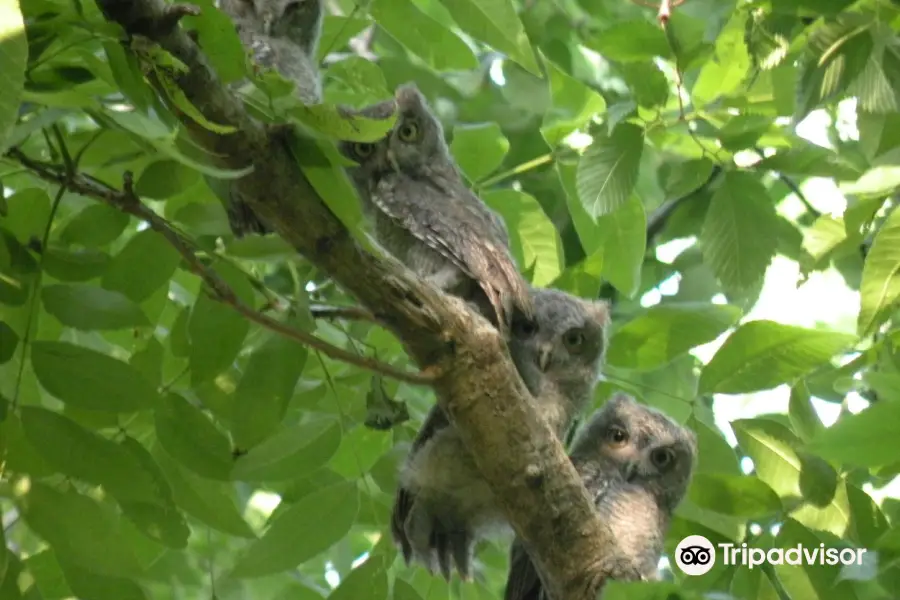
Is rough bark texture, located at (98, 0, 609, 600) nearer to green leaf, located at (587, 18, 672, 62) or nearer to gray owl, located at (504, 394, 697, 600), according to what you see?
gray owl, located at (504, 394, 697, 600)

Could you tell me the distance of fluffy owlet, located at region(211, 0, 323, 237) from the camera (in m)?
1.68

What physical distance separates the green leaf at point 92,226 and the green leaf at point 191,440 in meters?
0.22

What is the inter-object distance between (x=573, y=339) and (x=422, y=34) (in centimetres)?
49

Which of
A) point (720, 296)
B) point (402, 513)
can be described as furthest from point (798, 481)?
point (720, 296)

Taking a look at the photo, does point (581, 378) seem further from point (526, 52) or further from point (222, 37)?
point (222, 37)

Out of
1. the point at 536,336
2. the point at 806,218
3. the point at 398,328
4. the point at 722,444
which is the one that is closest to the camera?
the point at 398,328

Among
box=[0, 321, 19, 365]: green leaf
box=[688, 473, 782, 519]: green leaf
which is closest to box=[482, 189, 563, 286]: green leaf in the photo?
box=[688, 473, 782, 519]: green leaf

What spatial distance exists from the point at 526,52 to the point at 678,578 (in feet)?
2.36

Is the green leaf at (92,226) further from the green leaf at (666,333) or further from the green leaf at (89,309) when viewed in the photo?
the green leaf at (666,333)

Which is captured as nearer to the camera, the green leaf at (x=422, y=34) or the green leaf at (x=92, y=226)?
the green leaf at (x=92, y=226)

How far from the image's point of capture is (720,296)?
82.9 inches

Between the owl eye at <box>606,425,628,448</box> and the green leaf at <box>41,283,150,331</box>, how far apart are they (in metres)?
0.71

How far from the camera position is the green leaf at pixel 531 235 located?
5.38 feet

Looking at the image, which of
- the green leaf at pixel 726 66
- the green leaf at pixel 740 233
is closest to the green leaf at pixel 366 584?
the green leaf at pixel 740 233
